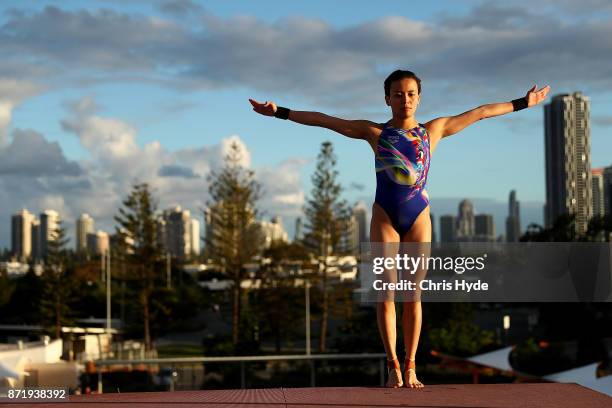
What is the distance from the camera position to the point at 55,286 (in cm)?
4069

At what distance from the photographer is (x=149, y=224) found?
130 ft

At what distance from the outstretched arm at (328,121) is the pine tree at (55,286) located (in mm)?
36694

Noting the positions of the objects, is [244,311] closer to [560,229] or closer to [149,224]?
[149,224]

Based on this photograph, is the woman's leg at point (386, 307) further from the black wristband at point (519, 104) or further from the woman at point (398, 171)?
the black wristband at point (519, 104)

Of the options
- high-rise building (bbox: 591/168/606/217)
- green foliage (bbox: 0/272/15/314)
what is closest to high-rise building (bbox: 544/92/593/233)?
high-rise building (bbox: 591/168/606/217)

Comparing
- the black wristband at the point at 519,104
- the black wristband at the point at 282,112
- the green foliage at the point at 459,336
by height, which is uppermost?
the black wristband at the point at 519,104

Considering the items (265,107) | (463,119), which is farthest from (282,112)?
(463,119)

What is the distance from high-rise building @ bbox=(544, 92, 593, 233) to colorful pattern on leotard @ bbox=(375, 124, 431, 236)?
69036 mm

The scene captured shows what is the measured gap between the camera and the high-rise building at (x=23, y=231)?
128250mm

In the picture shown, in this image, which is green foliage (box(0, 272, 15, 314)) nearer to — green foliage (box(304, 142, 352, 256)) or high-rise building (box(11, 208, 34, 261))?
green foliage (box(304, 142, 352, 256))

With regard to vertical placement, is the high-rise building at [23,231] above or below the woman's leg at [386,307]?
above

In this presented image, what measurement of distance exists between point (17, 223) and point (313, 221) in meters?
102

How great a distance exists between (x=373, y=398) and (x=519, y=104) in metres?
2.28

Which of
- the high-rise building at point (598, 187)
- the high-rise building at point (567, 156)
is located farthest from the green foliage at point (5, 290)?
the high-rise building at point (598, 187)
